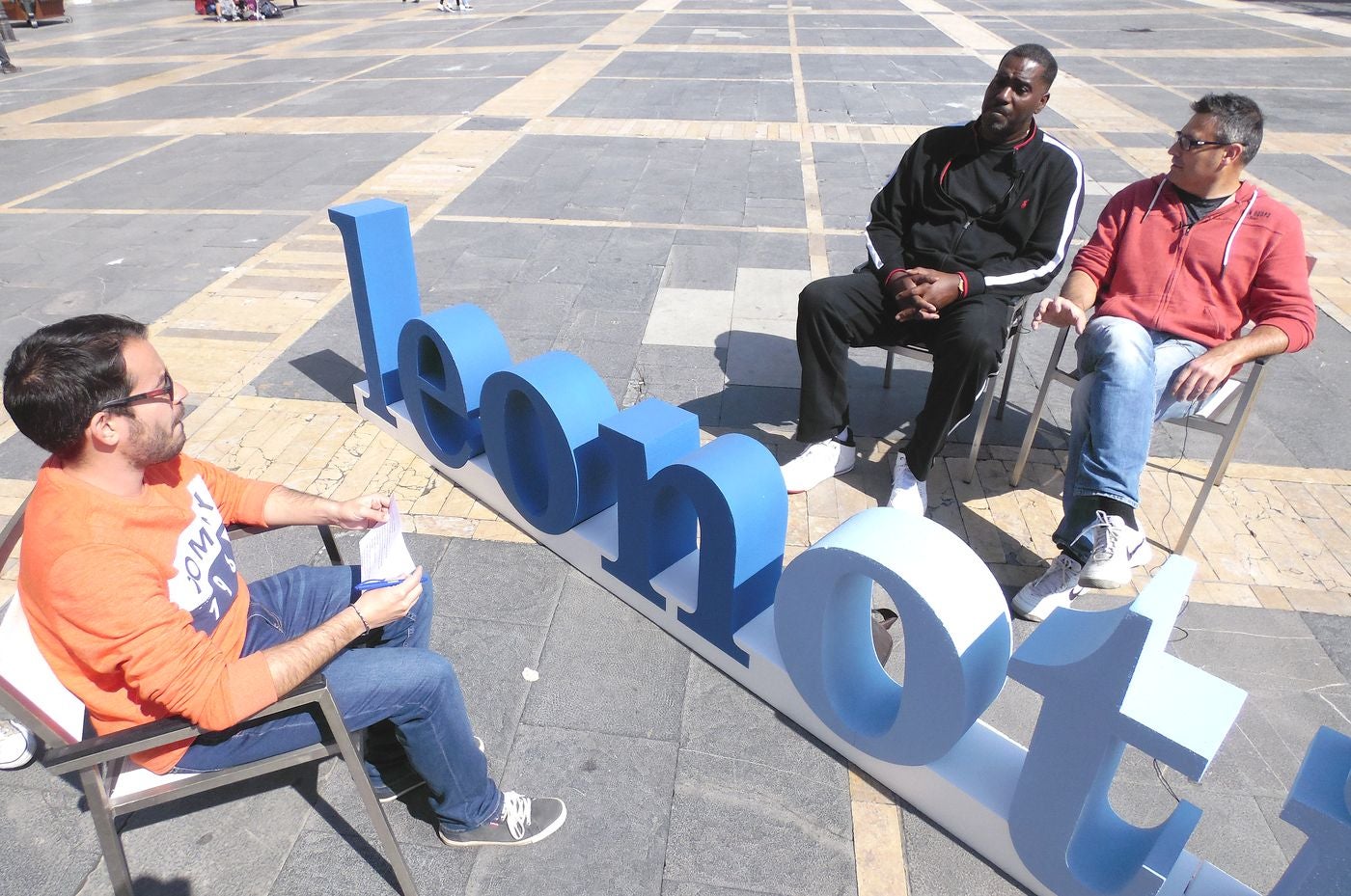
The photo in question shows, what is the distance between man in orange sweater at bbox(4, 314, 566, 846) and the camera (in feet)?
5.61

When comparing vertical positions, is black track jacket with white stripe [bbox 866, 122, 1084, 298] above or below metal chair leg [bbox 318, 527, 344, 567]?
above

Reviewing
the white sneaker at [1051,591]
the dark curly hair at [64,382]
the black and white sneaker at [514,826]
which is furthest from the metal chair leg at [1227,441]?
the dark curly hair at [64,382]

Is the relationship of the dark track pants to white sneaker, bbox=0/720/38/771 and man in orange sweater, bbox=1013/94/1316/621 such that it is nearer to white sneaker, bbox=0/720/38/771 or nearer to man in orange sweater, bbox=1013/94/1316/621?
man in orange sweater, bbox=1013/94/1316/621

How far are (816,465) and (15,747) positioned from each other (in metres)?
3.11

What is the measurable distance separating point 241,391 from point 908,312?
3.69m

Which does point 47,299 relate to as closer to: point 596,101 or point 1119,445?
point 1119,445

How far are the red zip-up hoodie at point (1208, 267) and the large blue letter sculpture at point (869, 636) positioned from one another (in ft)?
6.11

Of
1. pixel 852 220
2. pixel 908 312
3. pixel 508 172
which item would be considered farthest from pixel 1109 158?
pixel 908 312

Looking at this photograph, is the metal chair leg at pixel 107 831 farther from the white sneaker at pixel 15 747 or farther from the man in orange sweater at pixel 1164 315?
the man in orange sweater at pixel 1164 315

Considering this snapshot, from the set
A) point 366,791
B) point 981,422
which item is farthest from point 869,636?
point 981,422

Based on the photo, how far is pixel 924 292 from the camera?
3578 millimetres

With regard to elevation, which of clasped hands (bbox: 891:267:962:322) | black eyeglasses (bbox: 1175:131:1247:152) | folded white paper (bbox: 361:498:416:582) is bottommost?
folded white paper (bbox: 361:498:416:582)

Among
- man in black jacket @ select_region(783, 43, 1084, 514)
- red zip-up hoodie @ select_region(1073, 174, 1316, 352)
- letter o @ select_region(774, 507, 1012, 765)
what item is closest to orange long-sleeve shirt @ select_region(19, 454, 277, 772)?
letter o @ select_region(774, 507, 1012, 765)

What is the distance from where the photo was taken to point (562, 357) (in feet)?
10.4
